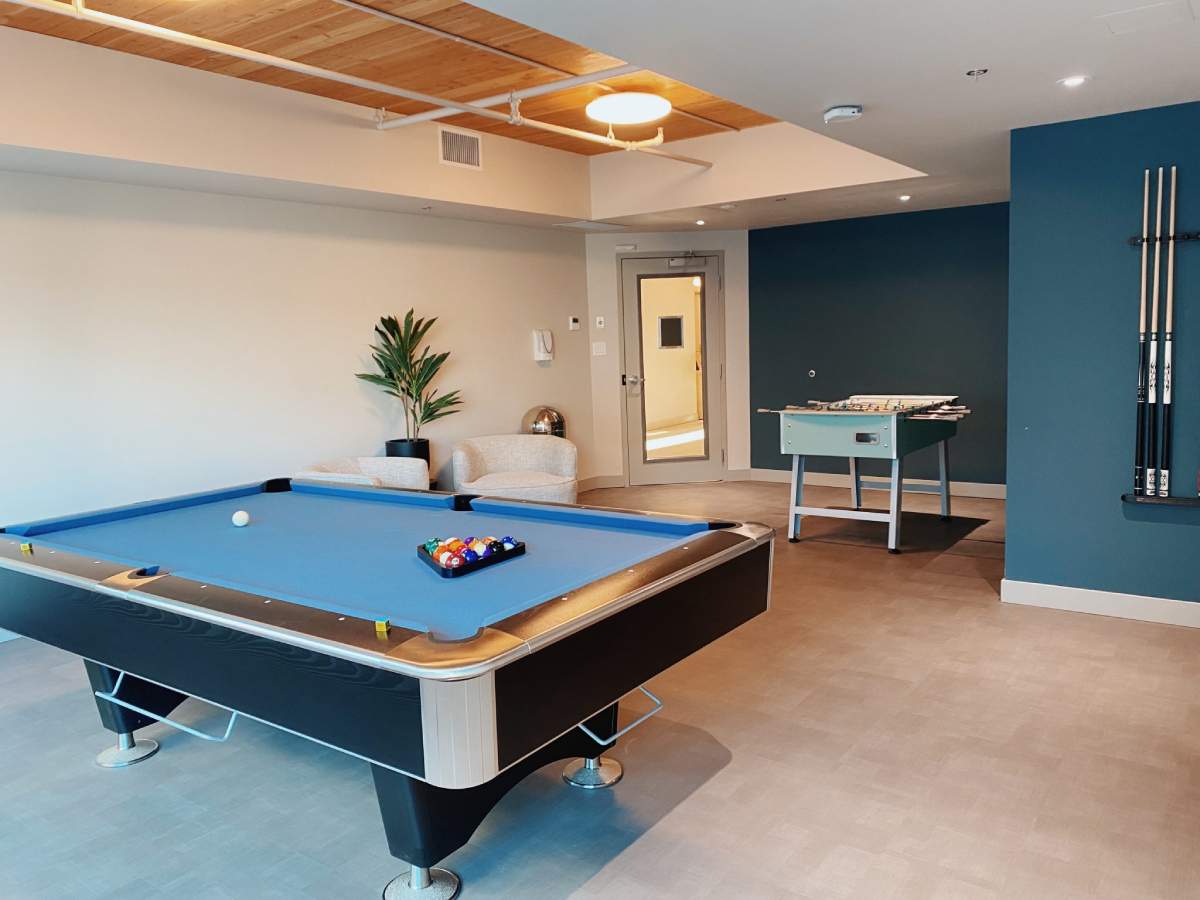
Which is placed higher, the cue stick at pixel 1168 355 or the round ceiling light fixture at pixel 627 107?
the round ceiling light fixture at pixel 627 107

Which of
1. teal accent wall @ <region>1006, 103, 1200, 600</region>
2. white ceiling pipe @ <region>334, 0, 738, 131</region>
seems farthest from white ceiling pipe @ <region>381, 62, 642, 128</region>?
teal accent wall @ <region>1006, 103, 1200, 600</region>

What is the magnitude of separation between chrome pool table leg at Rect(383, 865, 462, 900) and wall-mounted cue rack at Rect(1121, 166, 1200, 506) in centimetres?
355

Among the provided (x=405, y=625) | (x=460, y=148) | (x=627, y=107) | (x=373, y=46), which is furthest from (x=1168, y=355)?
(x=460, y=148)

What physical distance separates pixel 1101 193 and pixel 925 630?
2224 mm

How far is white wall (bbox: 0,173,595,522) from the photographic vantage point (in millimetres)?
4438

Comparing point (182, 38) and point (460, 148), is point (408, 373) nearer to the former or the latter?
point (460, 148)

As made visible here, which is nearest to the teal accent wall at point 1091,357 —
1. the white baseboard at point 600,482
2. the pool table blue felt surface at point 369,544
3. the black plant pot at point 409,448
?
the pool table blue felt surface at point 369,544

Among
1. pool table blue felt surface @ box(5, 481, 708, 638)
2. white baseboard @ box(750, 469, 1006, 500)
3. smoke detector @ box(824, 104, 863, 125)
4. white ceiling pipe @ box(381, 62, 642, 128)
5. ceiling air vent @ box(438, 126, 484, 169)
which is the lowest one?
white baseboard @ box(750, 469, 1006, 500)

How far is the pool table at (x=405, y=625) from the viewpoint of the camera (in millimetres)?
1737

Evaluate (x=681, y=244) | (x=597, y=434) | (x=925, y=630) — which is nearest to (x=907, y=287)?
(x=681, y=244)

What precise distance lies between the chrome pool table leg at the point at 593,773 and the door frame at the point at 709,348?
551 centimetres

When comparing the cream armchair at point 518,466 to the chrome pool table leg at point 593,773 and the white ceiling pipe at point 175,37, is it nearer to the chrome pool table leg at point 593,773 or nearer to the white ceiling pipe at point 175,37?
the white ceiling pipe at point 175,37

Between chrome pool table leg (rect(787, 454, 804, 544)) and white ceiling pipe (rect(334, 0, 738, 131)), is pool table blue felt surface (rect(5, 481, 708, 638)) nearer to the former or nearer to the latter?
white ceiling pipe (rect(334, 0, 738, 131))

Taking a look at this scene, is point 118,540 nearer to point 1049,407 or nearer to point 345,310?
point 345,310
